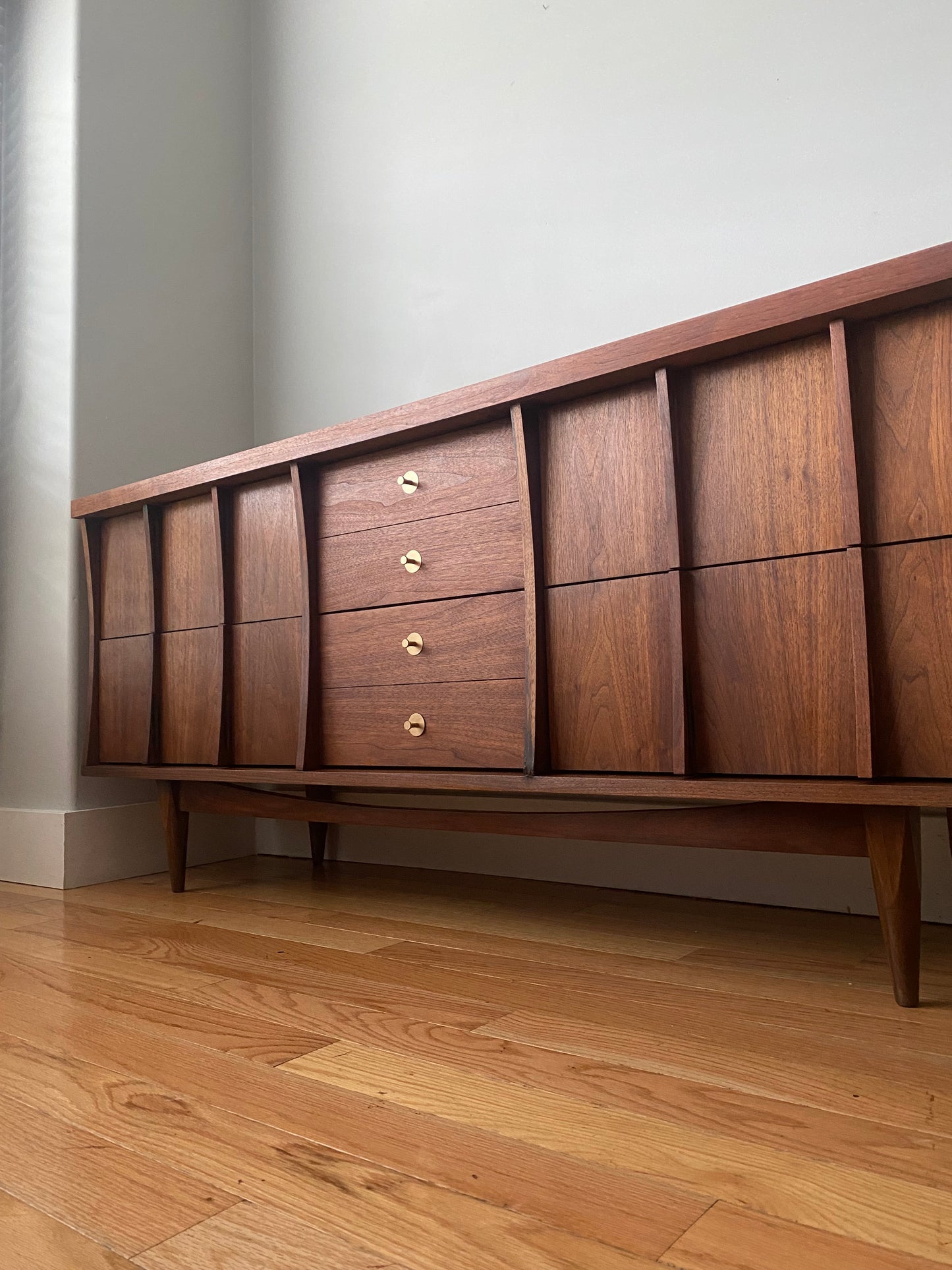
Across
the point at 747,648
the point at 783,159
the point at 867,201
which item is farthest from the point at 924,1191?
the point at 783,159

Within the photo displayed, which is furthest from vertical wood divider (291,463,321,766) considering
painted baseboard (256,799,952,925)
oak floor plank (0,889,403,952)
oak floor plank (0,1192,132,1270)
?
oak floor plank (0,1192,132,1270)

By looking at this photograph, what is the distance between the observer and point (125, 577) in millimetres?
1867

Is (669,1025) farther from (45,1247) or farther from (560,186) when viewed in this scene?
(560,186)

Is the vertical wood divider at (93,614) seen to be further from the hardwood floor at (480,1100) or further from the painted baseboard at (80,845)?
the hardwood floor at (480,1100)

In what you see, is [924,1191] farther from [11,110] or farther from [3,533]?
[11,110]

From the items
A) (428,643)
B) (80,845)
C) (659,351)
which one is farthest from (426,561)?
(80,845)

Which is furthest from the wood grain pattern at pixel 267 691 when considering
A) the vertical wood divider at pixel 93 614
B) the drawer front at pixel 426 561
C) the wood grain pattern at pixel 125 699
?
the vertical wood divider at pixel 93 614

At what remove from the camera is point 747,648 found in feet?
3.47

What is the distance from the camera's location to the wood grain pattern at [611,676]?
3.68 ft

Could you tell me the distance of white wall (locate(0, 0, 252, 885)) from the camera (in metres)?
2.00

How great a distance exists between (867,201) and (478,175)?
829 millimetres

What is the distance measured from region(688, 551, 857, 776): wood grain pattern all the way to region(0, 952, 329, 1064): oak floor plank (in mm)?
536

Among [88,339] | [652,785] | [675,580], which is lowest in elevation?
[652,785]

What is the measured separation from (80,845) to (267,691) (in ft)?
2.10
